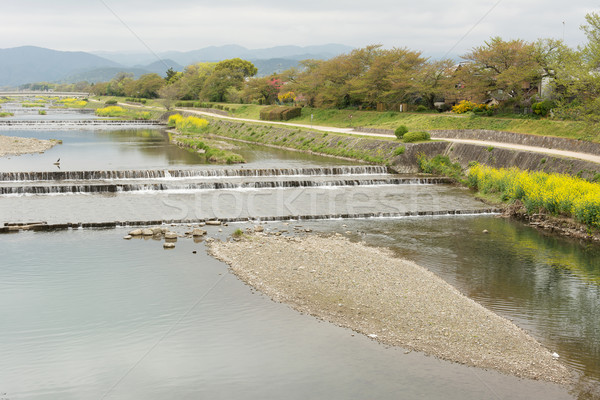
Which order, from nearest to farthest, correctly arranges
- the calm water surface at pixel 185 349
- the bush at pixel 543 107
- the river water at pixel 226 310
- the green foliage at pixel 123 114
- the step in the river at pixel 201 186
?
1. the calm water surface at pixel 185 349
2. the river water at pixel 226 310
3. the step in the river at pixel 201 186
4. the bush at pixel 543 107
5. the green foliage at pixel 123 114

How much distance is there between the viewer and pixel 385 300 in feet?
56.7

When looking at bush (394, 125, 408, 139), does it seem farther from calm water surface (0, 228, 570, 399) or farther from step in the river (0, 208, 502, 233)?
calm water surface (0, 228, 570, 399)

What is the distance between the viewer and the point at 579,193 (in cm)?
2706

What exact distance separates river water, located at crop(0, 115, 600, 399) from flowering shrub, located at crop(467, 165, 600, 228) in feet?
6.89

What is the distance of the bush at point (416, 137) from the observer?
46062 mm

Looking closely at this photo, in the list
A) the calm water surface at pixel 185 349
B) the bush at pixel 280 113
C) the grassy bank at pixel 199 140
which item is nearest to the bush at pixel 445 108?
the bush at pixel 280 113

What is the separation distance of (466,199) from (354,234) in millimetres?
11550

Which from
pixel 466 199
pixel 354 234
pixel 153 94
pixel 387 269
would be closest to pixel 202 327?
pixel 387 269

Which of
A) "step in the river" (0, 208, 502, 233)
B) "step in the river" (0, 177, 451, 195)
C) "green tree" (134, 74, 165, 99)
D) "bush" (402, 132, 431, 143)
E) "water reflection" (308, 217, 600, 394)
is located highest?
"green tree" (134, 74, 165, 99)

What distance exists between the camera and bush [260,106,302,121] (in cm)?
7288

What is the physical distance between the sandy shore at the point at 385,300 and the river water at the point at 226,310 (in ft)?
1.76

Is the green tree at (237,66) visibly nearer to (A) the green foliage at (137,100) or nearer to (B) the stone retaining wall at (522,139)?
(A) the green foliage at (137,100)

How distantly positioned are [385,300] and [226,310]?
16.6 ft

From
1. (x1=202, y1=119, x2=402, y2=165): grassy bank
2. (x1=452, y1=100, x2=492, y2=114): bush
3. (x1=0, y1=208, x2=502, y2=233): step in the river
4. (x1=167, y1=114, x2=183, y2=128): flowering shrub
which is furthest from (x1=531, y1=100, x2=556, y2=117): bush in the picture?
(x1=167, y1=114, x2=183, y2=128): flowering shrub
